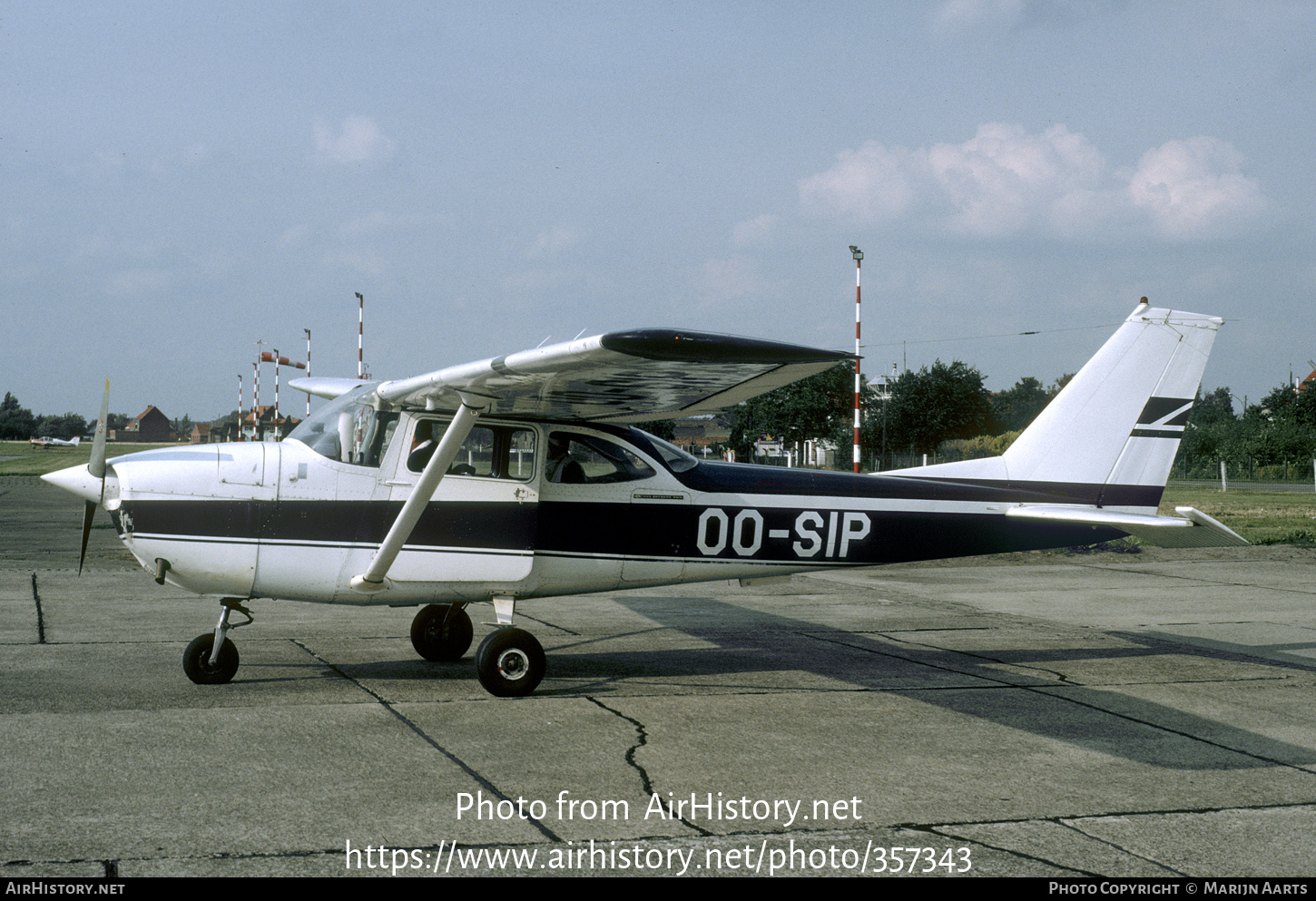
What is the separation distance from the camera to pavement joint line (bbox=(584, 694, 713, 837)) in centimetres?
441

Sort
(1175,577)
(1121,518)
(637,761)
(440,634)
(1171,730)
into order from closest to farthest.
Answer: (637,761), (1171,730), (1121,518), (440,634), (1175,577)

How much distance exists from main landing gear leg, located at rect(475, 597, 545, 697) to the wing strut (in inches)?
34.5

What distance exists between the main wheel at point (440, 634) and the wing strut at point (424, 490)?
143 centimetres

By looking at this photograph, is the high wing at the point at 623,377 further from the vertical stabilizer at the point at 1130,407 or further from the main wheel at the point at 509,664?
the vertical stabilizer at the point at 1130,407

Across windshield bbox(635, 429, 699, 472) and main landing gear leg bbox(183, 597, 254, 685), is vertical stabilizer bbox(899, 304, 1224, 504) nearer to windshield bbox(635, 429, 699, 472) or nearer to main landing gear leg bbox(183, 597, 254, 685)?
windshield bbox(635, 429, 699, 472)

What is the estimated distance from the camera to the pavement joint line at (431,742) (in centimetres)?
438

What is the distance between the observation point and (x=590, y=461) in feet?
25.5

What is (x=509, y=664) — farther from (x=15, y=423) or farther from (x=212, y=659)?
(x=15, y=423)

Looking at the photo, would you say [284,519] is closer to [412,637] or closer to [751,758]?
[412,637]

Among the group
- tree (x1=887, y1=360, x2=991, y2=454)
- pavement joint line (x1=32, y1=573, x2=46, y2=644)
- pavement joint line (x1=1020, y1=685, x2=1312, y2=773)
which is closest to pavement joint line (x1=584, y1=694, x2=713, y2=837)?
pavement joint line (x1=1020, y1=685, x2=1312, y2=773)

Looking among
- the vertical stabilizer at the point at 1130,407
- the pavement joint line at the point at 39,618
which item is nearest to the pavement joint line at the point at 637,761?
the vertical stabilizer at the point at 1130,407

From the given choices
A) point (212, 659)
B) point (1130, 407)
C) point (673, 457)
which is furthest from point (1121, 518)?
point (212, 659)

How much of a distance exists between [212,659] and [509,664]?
205cm
